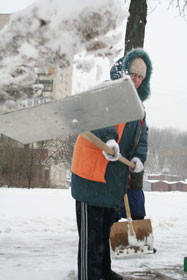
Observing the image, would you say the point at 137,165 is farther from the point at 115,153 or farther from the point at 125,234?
the point at 125,234

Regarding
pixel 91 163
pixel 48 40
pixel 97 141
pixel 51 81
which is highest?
pixel 48 40

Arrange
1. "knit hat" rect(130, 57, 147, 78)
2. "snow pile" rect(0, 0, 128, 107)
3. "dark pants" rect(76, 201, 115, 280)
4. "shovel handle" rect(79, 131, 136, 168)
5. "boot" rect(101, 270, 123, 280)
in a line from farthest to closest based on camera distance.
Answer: "knit hat" rect(130, 57, 147, 78)
"boot" rect(101, 270, 123, 280)
"snow pile" rect(0, 0, 128, 107)
"dark pants" rect(76, 201, 115, 280)
"shovel handle" rect(79, 131, 136, 168)

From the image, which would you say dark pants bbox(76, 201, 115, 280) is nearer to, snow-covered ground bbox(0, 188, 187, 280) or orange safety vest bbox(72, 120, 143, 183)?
orange safety vest bbox(72, 120, 143, 183)

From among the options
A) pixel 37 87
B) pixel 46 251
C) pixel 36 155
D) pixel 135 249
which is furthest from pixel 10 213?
pixel 36 155

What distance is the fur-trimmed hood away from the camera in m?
2.39

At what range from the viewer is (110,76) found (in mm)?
2424

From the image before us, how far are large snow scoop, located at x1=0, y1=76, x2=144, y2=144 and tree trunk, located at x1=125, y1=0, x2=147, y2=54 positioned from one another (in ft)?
11.2

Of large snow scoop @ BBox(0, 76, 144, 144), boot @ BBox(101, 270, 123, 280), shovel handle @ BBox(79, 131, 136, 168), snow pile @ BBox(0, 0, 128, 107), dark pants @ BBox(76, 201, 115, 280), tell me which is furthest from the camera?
boot @ BBox(101, 270, 123, 280)

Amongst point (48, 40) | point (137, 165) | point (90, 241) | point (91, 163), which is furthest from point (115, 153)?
point (48, 40)

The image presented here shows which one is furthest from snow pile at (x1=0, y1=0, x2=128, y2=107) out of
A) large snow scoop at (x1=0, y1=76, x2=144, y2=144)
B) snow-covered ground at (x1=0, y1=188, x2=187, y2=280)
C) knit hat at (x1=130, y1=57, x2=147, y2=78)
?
snow-covered ground at (x1=0, y1=188, x2=187, y2=280)

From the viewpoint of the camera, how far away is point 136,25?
481 centimetres

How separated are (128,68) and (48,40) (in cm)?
71

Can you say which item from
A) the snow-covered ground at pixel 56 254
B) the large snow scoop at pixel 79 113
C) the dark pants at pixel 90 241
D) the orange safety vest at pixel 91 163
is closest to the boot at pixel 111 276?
the snow-covered ground at pixel 56 254

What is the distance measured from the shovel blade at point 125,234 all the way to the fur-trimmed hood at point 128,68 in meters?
1.23
